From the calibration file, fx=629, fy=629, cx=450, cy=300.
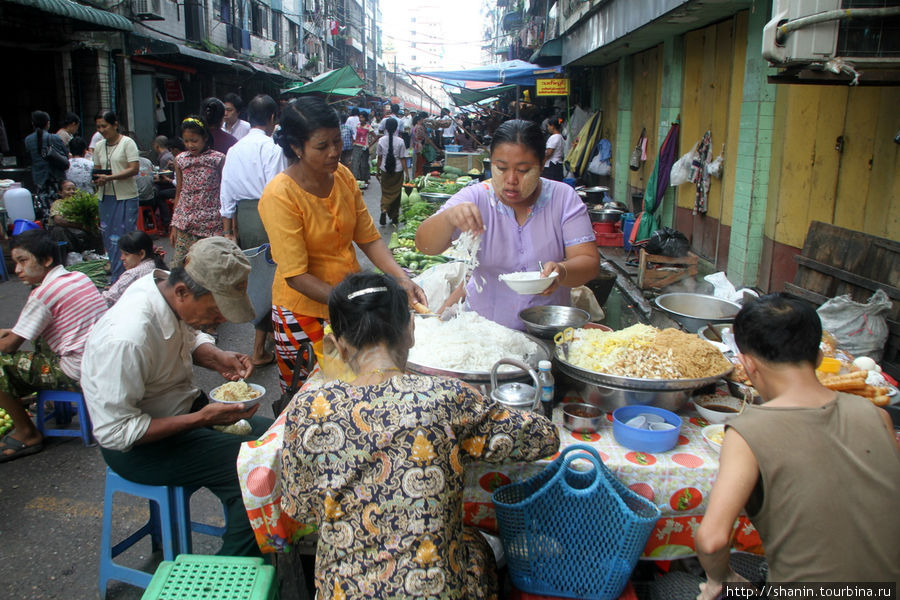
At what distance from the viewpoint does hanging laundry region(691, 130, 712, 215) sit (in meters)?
7.81

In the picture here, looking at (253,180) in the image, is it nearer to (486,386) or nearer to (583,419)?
(486,386)

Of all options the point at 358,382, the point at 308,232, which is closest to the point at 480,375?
the point at 358,382

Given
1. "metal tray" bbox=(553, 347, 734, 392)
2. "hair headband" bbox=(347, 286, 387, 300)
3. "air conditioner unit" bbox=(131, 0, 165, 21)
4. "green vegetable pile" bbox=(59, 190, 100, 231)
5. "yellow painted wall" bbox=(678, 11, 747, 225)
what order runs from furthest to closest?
1. "air conditioner unit" bbox=(131, 0, 165, 21)
2. "green vegetable pile" bbox=(59, 190, 100, 231)
3. "yellow painted wall" bbox=(678, 11, 747, 225)
4. "metal tray" bbox=(553, 347, 734, 392)
5. "hair headband" bbox=(347, 286, 387, 300)

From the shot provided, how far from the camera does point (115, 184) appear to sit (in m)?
7.28

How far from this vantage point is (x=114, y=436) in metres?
2.39

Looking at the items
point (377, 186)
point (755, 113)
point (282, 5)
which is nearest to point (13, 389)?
point (755, 113)

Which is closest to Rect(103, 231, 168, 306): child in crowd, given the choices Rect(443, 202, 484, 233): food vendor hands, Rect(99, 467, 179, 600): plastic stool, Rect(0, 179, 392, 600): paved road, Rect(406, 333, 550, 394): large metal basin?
Rect(0, 179, 392, 600): paved road

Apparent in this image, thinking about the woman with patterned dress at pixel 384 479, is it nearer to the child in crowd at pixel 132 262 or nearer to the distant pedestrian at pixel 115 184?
the child in crowd at pixel 132 262

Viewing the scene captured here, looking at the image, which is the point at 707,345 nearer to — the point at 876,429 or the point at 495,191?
the point at 876,429

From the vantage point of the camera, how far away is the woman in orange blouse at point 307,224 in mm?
2906

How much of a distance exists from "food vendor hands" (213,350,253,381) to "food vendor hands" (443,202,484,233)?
1.23m

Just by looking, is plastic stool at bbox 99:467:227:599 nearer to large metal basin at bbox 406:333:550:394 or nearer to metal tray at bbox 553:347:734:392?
large metal basin at bbox 406:333:550:394

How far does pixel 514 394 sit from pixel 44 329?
121 inches

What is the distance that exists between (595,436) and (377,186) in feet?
58.4
